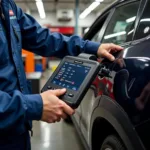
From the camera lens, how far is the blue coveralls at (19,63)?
38.3 inches

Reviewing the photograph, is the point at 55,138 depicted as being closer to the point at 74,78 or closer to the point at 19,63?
the point at 19,63

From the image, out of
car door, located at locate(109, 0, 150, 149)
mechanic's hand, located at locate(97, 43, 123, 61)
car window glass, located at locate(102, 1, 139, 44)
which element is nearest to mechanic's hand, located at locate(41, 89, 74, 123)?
car door, located at locate(109, 0, 150, 149)

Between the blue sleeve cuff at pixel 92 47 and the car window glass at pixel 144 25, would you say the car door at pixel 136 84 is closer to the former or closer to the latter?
the car window glass at pixel 144 25

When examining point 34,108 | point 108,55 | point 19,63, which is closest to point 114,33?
point 108,55

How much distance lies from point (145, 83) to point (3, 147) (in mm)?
758

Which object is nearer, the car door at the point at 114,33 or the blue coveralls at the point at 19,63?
the blue coveralls at the point at 19,63

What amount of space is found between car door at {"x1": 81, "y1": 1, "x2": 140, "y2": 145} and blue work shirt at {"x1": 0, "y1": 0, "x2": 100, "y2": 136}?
10.5 inches

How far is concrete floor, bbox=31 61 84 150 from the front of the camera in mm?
3164

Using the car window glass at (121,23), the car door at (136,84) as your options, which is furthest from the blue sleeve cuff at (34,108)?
the car window glass at (121,23)

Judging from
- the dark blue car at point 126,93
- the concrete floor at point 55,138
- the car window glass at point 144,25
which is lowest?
the concrete floor at point 55,138

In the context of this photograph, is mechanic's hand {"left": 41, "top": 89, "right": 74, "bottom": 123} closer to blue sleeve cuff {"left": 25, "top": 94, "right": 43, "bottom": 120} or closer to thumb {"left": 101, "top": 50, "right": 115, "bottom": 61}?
blue sleeve cuff {"left": 25, "top": 94, "right": 43, "bottom": 120}

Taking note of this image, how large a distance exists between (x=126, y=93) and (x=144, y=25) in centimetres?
52

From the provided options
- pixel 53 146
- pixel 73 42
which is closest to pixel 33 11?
pixel 53 146

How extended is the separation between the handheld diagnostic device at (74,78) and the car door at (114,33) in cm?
38
